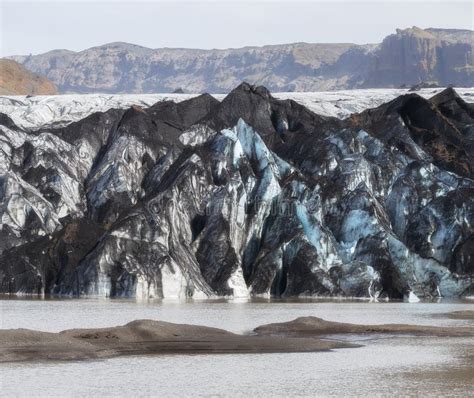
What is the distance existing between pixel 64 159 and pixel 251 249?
1178 inches

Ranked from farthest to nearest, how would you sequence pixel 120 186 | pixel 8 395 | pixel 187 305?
1. pixel 120 186
2. pixel 187 305
3. pixel 8 395

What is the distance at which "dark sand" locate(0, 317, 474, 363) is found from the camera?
45125 millimetres

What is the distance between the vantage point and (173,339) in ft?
168

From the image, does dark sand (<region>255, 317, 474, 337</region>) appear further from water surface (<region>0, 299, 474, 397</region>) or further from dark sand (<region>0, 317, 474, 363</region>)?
water surface (<region>0, 299, 474, 397</region>)

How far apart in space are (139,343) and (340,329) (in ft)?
46.5

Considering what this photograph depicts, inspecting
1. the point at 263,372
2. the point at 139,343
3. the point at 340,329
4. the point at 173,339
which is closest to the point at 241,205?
the point at 340,329

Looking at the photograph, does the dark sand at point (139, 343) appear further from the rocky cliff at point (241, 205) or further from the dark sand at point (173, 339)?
the rocky cliff at point (241, 205)

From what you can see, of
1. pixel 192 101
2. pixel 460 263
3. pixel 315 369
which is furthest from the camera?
pixel 192 101

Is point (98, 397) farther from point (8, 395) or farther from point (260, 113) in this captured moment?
point (260, 113)

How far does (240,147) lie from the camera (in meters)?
113

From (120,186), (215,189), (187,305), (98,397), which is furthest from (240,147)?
(98,397)

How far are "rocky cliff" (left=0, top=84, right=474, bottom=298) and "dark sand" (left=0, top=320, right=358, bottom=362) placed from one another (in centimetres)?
3946

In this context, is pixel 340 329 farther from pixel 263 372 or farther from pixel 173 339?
pixel 263 372

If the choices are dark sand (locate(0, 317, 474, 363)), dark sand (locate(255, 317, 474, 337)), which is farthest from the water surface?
dark sand (locate(255, 317, 474, 337))
